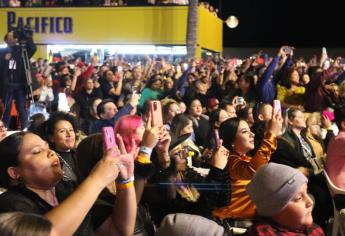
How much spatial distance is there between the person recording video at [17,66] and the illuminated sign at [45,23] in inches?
402

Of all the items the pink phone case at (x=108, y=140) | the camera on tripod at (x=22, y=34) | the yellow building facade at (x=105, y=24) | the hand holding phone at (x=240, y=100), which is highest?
the yellow building facade at (x=105, y=24)

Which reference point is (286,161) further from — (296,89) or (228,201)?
(296,89)

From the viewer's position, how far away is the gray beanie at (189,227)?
96.6 inches

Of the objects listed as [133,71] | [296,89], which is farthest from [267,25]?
[296,89]

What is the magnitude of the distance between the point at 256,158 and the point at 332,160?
2.13 feet

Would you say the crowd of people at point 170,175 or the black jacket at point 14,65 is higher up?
the black jacket at point 14,65

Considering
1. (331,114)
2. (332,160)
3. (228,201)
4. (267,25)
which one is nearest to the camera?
(228,201)

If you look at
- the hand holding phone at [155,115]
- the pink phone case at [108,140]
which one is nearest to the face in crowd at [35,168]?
the pink phone case at [108,140]

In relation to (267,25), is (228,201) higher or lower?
lower

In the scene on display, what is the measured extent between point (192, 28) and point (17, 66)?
29.9 feet

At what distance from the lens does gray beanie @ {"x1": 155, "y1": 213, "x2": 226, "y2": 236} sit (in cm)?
245

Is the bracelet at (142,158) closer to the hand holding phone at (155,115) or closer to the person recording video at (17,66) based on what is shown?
the hand holding phone at (155,115)

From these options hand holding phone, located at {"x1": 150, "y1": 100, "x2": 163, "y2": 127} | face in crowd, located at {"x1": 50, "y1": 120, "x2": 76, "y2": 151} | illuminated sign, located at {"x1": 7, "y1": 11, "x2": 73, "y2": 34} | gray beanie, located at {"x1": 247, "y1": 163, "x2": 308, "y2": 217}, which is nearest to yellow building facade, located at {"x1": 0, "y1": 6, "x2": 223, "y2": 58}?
illuminated sign, located at {"x1": 7, "y1": 11, "x2": 73, "y2": 34}

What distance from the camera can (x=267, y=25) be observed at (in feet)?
95.8
